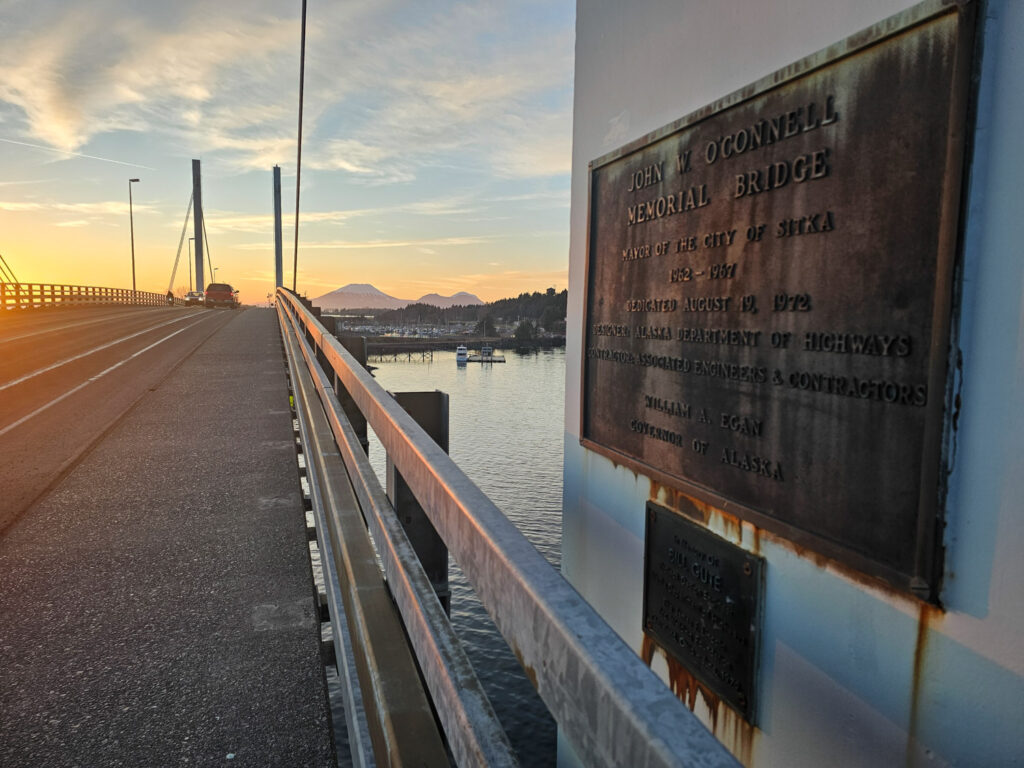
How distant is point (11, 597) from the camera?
3.28 m

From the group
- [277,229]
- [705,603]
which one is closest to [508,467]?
[277,229]

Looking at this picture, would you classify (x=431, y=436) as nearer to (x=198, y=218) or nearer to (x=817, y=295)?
(x=817, y=295)

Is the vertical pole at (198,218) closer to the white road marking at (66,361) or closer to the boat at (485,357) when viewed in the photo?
the white road marking at (66,361)

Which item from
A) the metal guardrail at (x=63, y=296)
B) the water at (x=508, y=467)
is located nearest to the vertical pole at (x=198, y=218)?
the metal guardrail at (x=63, y=296)

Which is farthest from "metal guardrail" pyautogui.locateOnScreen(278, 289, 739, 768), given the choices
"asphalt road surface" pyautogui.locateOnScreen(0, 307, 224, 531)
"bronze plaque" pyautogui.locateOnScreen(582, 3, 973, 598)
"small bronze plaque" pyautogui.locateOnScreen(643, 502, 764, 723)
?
"asphalt road surface" pyautogui.locateOnScreen(0, 307, 224, 531)

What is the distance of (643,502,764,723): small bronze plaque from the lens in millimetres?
2459

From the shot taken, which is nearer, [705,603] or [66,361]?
[705,603]

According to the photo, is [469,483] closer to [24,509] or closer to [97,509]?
[97,509]

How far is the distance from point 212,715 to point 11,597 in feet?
5.43

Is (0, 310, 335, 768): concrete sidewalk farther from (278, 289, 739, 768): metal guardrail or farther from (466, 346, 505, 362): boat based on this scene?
(466, 346, 505, 362): boat

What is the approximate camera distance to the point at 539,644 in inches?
40.6

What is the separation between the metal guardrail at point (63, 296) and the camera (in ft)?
104

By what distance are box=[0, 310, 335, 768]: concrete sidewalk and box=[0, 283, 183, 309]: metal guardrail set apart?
33.6 meters

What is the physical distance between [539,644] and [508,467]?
50060 millimetres
